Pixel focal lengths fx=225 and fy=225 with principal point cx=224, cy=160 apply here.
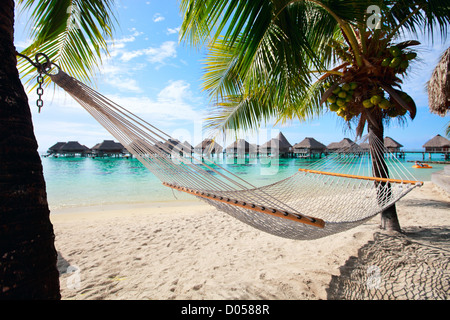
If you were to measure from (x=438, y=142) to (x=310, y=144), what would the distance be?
7.89m

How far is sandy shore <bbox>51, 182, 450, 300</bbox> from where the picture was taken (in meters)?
1.29

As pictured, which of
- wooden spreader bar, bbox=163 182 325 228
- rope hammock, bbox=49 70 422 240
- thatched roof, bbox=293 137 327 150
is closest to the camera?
wooden spreader bar, bbox=163 182 325 228

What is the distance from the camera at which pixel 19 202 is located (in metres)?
0.54

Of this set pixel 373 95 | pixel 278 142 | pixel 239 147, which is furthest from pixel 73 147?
pixel 373 95

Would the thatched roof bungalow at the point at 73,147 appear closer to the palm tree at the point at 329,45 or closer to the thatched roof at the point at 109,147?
the thatched roof at the point at 109,147

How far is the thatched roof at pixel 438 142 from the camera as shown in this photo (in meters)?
14.2

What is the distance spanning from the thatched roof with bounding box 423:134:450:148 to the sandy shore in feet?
52.8

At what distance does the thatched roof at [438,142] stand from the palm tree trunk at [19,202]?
19570mm

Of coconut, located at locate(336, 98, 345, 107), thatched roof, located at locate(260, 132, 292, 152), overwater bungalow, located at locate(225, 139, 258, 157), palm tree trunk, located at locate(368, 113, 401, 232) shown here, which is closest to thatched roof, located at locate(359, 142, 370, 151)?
palm tree trunk, located at locate(368, 113, 401, 232)

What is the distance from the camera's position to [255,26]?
112 centimetres

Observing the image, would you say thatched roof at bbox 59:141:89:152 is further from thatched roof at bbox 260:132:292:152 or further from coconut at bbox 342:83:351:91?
coconut at bbox 342:83:351:91
